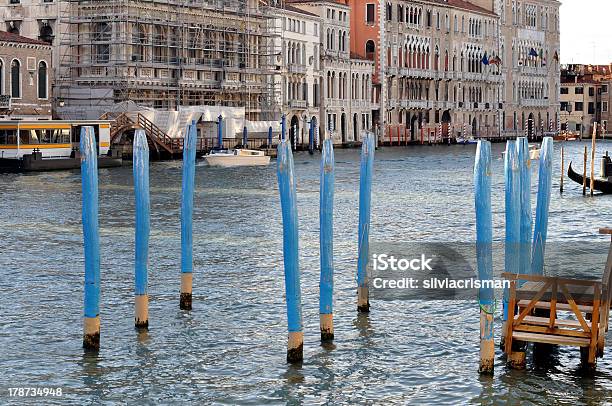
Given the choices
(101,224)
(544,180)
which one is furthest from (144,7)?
(544,180)

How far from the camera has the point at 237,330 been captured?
13703 mm

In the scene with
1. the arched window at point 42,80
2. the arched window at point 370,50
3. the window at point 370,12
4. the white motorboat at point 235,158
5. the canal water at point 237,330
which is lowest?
the canal water at point 237,330

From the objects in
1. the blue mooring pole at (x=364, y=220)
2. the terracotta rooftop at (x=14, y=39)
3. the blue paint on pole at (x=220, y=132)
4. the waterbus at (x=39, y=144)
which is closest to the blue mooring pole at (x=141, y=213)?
the blue mooring pole at (x=364, y=220)

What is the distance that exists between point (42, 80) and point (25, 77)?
0.91 metres

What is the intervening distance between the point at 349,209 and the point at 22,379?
54.6 ft

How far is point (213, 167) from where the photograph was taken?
44156mm

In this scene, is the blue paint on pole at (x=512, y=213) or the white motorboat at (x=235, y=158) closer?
the blue paint on pole at (x=512, y=213)

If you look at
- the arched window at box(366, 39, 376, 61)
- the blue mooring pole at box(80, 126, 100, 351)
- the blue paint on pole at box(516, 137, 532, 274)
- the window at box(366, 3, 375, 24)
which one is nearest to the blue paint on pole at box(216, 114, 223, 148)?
the window at box(366, 3, 375, 24)

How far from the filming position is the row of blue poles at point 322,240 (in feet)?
38.4

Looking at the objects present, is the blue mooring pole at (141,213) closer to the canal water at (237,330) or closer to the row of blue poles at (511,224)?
the canal water at (237,330)

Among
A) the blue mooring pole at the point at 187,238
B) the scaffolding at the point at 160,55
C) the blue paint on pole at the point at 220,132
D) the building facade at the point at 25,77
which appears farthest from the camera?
the blue paint on pole at the point at 220,132

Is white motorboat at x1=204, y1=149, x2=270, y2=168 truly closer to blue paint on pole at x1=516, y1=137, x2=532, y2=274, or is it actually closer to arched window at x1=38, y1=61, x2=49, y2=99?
arched window at x1=38, y1=61, x2=49, y2=99

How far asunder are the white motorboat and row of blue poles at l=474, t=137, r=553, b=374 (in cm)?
2967

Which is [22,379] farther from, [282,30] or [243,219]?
[282,30]
